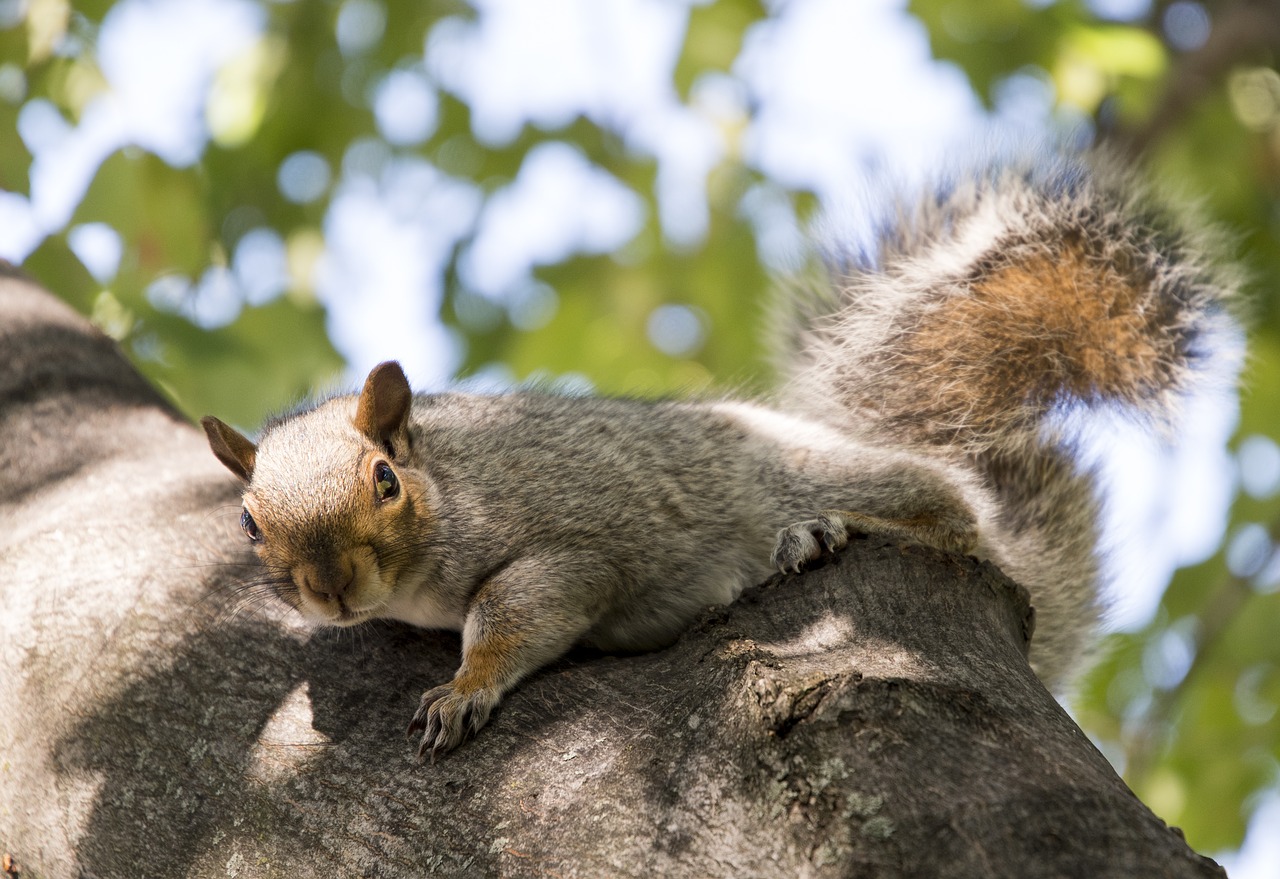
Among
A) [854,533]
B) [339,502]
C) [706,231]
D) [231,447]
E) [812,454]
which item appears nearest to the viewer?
[339,502]

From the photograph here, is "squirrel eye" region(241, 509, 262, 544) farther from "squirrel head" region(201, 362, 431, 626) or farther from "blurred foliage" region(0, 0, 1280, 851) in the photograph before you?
"blurred foliage" region(0, 0, 1280, 851)

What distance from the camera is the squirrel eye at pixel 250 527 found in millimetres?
2326

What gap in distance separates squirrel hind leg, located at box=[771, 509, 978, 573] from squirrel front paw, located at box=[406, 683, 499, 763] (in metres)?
0.59

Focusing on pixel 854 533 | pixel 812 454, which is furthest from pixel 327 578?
pixel 812 454

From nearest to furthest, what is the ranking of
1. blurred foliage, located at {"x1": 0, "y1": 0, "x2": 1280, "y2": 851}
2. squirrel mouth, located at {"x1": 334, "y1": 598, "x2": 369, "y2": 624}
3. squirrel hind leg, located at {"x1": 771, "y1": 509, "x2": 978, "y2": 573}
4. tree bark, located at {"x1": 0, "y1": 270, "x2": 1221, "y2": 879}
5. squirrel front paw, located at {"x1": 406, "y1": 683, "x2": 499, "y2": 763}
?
tree bark, located at {"x1": 0, "y1": 270, "x2": 1221, "y2": 879} → squirrel front paw, located at {"x1": 406, "y1": 683, "x2": 499, "y2": 763} → squirrel mouth, located at {"x1": 334, "y1": 598, "x2": 369, "y2": 624} → squirrel hind leg, located at {"x1": 771, "y1": 509, "x2": 978, "y2": 573} → blurred foliage, located at {"x1": 0, "y1": 0, "x2": 1280, "y2": 851}

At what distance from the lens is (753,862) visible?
1410mm

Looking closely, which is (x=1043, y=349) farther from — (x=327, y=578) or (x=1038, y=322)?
(x=327, y=578)

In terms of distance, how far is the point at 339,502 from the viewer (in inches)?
90.4

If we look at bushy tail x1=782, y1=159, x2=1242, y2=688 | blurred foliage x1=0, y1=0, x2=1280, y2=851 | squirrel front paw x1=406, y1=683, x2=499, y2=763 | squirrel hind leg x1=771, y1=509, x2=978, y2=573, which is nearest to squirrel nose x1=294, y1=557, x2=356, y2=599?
squirrel front paw x1=406, y1=683, x2=499, y2=763

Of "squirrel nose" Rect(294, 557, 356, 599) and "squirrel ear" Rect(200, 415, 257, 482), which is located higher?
"squirrel ear" Rect(200, 415, 257, 482)

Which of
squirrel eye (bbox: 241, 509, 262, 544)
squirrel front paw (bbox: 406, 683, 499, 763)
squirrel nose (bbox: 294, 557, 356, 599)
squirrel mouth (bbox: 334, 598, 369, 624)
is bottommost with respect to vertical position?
squirrel front paw (bbox: 406, 683, 499, 763)

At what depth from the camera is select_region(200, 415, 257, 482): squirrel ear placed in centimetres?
247

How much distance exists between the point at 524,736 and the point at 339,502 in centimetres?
72

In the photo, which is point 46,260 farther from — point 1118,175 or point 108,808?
point 1118,175
